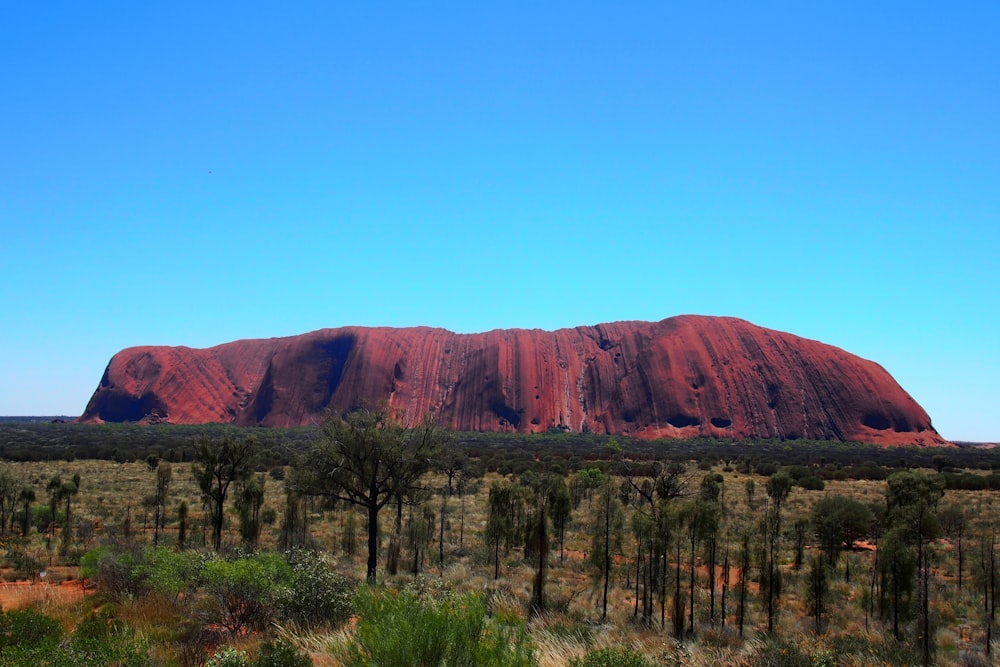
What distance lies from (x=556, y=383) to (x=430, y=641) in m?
109

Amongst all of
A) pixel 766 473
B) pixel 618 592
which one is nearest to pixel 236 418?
pixel 766 473

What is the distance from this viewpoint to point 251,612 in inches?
418

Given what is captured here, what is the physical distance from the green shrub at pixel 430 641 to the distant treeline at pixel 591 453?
29.4 metres

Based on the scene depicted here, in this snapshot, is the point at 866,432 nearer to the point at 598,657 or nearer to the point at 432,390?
the point at 432,390

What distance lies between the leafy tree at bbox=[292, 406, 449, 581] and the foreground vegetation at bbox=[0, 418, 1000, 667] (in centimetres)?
7

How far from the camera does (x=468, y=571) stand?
67.4ft

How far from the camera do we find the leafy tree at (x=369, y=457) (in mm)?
19516

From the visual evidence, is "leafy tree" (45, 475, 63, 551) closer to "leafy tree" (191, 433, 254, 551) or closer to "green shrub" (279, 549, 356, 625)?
"leafy tree" (191, 433, 254, 551)

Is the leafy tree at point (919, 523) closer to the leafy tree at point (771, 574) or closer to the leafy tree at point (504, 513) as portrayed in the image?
the leafy tree at point (771, 574)

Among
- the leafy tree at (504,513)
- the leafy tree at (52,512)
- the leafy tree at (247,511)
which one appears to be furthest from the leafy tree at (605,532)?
the leafy tree at (52,512)

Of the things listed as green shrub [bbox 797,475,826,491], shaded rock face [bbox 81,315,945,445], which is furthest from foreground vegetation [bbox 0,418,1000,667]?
shaded rock face [bbox 81,315,945,445]

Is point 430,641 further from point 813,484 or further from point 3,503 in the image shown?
point 813,484

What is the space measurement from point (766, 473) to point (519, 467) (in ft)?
65.5

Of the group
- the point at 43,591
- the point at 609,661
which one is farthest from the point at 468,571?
the point at 609,661
